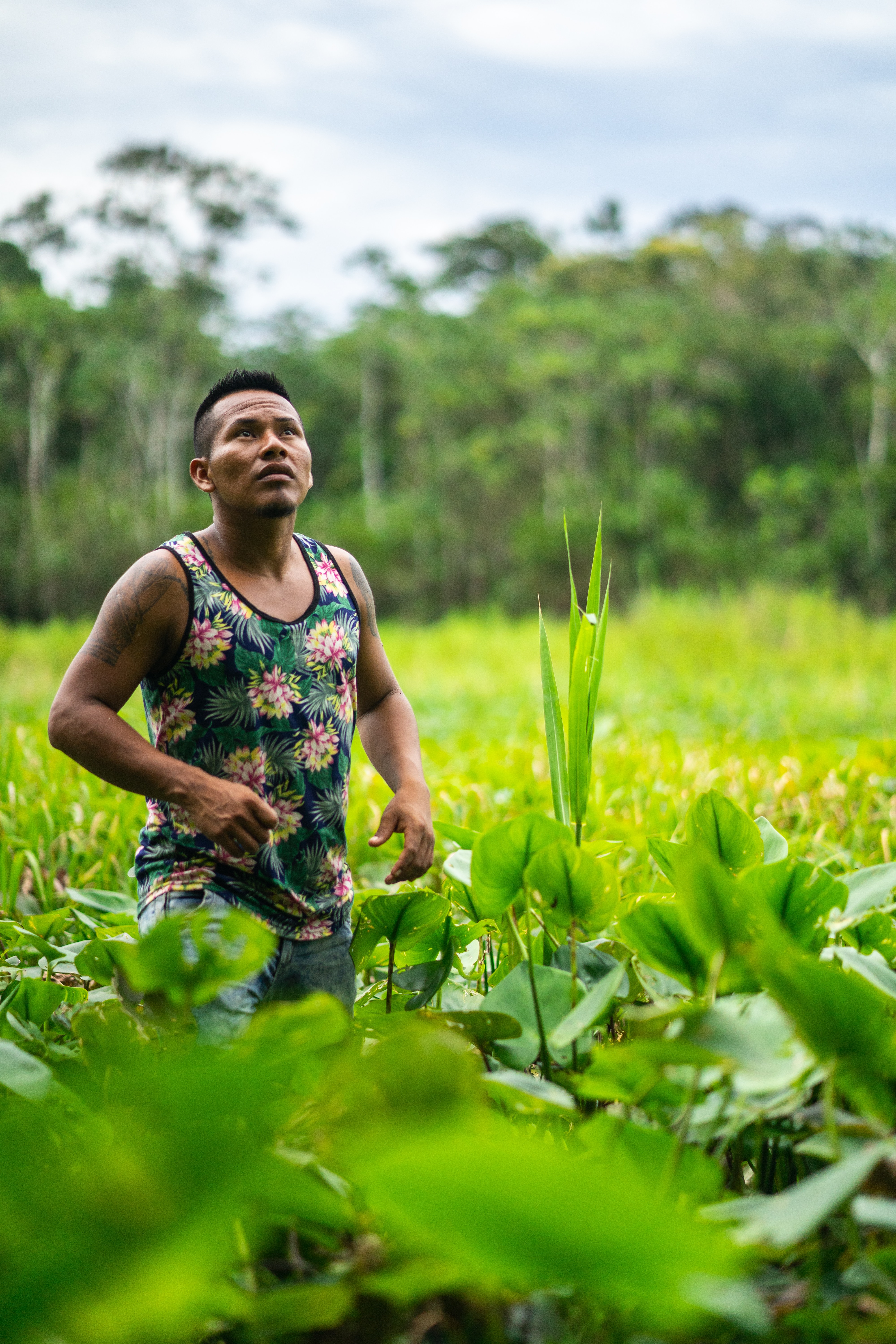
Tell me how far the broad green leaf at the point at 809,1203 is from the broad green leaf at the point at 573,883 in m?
0.35

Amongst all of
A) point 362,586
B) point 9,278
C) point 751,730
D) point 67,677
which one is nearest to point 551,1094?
point 67,677

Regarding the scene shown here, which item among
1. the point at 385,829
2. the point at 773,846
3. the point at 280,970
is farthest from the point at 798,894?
the point at 280,970

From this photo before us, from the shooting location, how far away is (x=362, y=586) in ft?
5.94

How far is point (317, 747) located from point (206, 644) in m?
0.22

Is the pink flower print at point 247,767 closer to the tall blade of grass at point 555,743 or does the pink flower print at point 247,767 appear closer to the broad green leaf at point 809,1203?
the tall blade of grass at point 555,743

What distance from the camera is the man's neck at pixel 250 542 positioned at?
159 centimetres

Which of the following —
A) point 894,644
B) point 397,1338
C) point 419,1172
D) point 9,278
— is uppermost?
point 9,278

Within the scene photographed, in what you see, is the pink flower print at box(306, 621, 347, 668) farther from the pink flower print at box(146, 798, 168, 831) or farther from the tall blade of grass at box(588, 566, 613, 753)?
the tall blade of grass at box(588, 566, 613, 753)

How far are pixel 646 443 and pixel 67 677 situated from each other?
2117cm

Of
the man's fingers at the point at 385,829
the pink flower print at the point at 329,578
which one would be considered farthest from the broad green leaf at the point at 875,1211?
the pink flower print at the point at 329,578

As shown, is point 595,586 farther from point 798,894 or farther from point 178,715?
point 178,715

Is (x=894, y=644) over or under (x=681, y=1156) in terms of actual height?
under

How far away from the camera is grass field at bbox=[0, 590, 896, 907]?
2648 millimetres

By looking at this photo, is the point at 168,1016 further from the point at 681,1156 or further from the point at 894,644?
the point at 894,644
